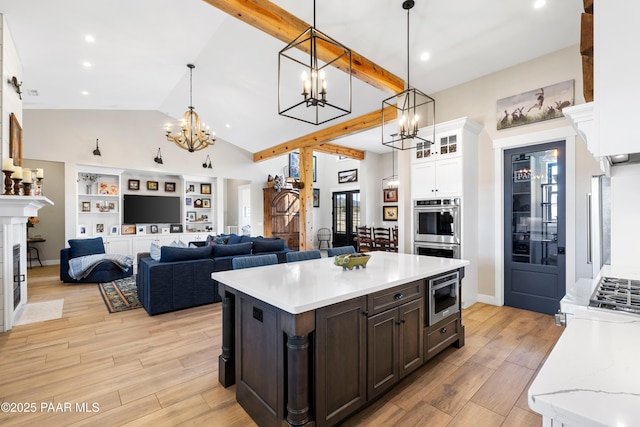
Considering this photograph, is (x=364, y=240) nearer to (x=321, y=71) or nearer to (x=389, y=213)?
(x=389, y=213)

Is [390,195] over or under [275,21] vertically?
under

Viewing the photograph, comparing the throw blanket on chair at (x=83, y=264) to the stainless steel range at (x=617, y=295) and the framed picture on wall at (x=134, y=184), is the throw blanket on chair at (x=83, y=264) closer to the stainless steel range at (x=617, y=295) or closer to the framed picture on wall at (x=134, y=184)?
the framed picture on wall at (x=134, y=184)

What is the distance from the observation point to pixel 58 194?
778 centimetres

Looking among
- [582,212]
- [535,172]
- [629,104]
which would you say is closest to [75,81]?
[629,104]

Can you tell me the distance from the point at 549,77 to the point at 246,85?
15.7 ft

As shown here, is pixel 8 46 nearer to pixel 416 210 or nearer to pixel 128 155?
pixel 128 155

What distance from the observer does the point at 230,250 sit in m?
4.59

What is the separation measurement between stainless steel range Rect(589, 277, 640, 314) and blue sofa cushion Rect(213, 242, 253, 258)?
13.7 feet

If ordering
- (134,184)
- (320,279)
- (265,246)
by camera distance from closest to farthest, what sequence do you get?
(320,279) → (265,246) → (134,184)

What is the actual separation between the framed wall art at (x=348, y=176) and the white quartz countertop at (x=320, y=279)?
725 cm

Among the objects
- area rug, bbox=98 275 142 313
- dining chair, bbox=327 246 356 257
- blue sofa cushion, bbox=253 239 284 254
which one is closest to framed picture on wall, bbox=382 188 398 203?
blue sofa cushion, bbox=253 239 284 254

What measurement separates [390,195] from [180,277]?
7.01 m

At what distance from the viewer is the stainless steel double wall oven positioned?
4031 mm

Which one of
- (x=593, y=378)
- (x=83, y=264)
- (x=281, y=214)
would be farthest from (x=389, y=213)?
(x=593, y=378)
